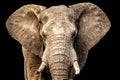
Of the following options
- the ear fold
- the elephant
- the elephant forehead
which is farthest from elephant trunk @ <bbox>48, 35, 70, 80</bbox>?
the ear fold

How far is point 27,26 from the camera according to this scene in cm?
1188

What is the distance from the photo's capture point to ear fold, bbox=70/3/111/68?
11.7m

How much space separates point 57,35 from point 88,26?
68 centimetres

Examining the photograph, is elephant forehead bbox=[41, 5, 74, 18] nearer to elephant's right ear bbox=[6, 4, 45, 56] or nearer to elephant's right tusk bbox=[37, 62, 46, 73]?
elephant's right ear bbox=[6, 4, 45, 56]

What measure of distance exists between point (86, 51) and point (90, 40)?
4.7 inches

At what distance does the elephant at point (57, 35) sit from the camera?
11.2 m

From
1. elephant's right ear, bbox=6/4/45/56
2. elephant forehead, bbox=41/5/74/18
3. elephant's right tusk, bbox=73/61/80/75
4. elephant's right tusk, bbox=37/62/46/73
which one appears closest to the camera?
elephant's right tusk, bbox=73/61/80/75

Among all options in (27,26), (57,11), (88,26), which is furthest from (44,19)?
(88,26)

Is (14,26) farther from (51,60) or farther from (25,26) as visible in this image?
(51,60)

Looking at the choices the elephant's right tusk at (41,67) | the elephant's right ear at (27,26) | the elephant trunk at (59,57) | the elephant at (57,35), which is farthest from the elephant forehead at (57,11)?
the elephant's right tusk at (41,67)

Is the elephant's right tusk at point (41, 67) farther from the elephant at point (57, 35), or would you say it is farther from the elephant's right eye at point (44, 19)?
the elephant's right eye at point (44, 19)

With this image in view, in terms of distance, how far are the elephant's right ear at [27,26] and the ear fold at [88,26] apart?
1.25 feet

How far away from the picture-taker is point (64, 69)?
1109cm

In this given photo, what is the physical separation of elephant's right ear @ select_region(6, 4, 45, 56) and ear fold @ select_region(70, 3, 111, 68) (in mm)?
381
